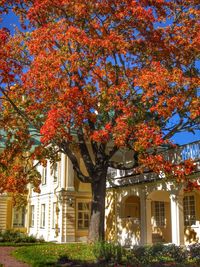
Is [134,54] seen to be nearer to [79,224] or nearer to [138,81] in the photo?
[138,81]

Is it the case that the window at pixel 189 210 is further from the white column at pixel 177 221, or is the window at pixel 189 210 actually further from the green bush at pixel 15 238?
the green bush at pixel 15 238

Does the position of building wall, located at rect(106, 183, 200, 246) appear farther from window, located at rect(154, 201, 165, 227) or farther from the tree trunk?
the tree trunk

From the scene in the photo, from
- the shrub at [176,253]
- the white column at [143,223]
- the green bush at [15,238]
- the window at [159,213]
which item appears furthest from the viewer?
the green bush at [15,238]

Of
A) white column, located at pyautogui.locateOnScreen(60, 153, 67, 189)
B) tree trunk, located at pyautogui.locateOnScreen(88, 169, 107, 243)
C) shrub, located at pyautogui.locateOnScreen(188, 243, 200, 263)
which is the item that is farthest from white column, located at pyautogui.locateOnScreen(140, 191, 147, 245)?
white column, located at pyautogui.locateOnScreen(60, 153, 67, 189)

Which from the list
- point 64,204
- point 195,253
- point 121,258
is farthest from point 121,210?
point 121,258

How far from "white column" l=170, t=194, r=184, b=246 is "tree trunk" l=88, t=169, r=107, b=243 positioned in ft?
12.4

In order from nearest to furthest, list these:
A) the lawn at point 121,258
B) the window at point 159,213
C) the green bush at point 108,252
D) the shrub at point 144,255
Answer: the lawn at point 121,258
the shrub at point 144,255
the green bush at point 108,252
the window at point 159,213

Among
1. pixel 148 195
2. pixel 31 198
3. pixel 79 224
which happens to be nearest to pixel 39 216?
pixel 31 198

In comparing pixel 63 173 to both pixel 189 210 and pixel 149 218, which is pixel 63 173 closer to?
pixel 149 218

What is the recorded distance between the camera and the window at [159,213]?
963 inches

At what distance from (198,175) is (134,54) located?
6321mm

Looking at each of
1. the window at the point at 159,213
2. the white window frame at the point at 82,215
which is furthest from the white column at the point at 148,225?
the white window frame at the point at 82,215

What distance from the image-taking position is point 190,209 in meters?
21.6

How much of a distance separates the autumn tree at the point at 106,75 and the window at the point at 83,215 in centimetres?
1073
